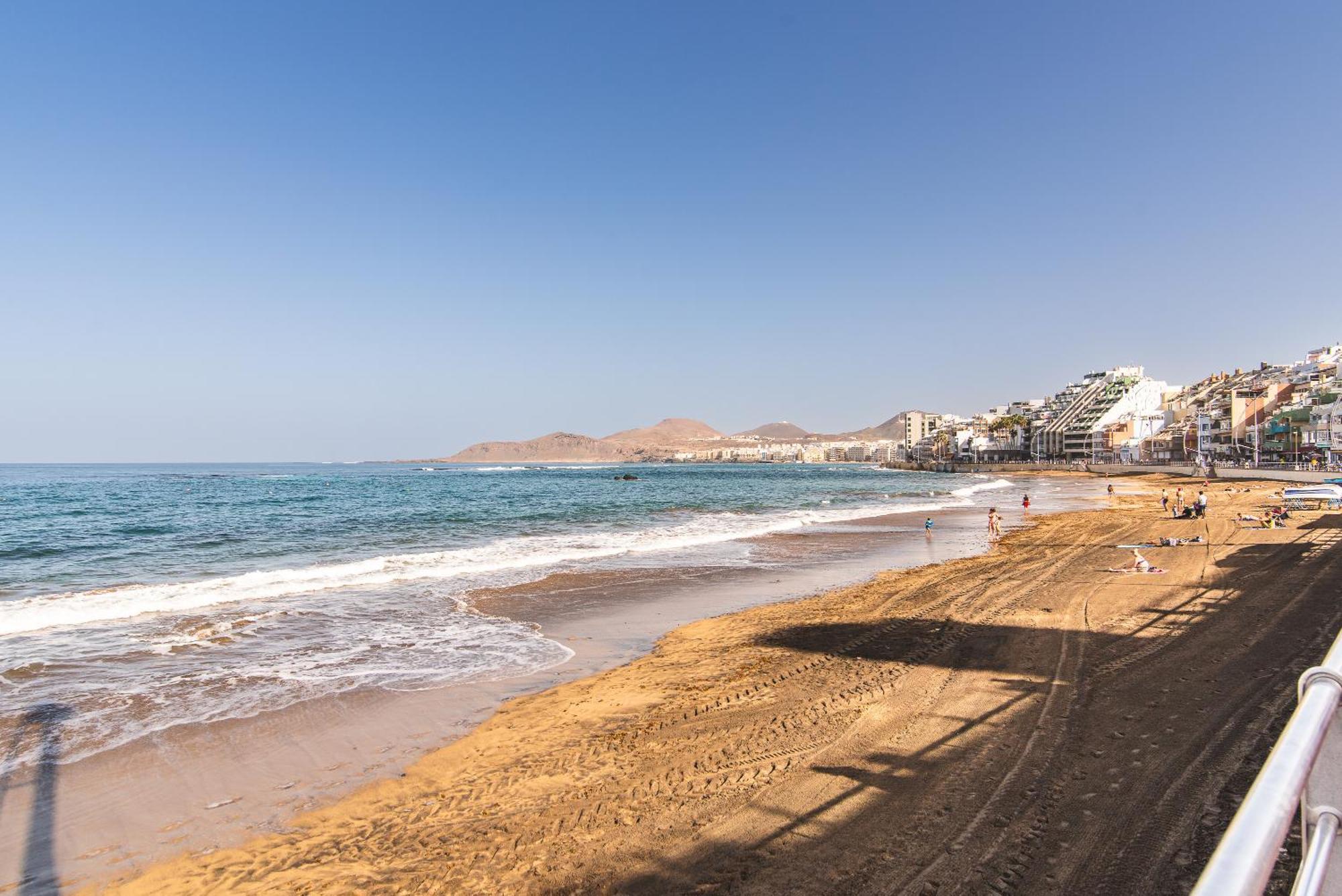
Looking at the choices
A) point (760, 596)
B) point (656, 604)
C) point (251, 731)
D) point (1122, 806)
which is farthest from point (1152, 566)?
point (251, 731)

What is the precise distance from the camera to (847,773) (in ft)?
20.9

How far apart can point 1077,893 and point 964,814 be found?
0.96 meters

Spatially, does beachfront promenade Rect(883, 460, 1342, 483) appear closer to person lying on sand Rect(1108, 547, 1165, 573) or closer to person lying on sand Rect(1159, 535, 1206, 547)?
person lying on sand Rect(1159, 535, 1206, 547)

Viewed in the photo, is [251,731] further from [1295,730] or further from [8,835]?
[1295,730]

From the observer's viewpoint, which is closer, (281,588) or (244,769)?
(244,769)

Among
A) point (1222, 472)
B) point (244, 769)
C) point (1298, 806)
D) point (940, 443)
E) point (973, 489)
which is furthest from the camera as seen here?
point (940, 443)

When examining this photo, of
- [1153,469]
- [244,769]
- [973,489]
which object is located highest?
[1153,469]

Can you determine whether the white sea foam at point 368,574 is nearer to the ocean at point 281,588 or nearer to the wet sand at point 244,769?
the ocean at point 281,588

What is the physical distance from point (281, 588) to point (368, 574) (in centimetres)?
247

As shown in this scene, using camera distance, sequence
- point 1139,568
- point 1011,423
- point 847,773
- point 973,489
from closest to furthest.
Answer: point 847,773
point 1139,568
point 973,489
point 1011,423

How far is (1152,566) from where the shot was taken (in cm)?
1714

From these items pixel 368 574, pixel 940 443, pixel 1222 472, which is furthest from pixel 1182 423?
pixel 368 574

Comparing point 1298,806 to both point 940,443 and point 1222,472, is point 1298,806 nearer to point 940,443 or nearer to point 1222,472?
point 1222,472

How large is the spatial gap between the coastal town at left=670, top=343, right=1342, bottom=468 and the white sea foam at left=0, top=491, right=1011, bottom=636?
5925 cm
